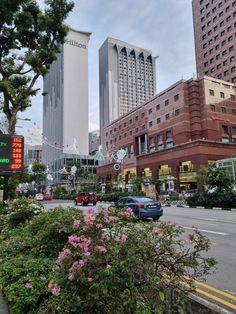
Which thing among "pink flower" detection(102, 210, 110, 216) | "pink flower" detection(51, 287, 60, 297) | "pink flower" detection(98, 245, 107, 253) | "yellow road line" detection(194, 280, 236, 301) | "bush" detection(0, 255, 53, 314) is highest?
"pink flower" detection(102, 210, 110, 216)

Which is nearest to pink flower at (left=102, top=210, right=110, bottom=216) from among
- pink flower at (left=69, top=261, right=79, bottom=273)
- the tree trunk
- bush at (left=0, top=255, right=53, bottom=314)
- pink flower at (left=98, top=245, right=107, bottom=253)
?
pink flower at (left=98, top=245, right=107, bottom=253)

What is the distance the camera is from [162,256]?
3.57 metres

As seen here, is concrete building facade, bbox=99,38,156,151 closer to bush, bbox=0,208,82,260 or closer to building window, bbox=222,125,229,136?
building window, bbox=222,125,229,136

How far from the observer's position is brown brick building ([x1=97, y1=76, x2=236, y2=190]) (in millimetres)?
54769

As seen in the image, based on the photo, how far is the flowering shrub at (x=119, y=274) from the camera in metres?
2.97

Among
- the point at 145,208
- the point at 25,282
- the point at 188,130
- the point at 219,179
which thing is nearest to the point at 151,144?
the point at 188,130

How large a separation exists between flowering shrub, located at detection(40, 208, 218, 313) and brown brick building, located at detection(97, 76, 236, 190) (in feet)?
157

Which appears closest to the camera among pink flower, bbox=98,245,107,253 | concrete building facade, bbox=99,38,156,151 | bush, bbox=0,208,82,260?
pink flower, bbox=98,245,107,253

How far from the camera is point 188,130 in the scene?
195 ft

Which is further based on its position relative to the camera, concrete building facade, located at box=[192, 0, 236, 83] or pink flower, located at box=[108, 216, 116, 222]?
concrete building facade, located at box=[192, 0, 236, 83]

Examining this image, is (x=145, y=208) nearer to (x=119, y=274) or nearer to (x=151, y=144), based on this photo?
(x=119, y=274)

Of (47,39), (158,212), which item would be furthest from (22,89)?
(158,212)

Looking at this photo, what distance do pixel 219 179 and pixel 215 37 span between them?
6734cm

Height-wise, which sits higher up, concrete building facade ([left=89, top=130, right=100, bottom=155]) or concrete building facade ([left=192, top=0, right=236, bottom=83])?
concrete building facade ([left=192, top=0, right=236, bottom=83])
